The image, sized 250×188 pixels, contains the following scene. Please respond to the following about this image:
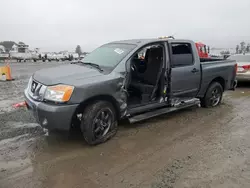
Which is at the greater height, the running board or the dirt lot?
the running board

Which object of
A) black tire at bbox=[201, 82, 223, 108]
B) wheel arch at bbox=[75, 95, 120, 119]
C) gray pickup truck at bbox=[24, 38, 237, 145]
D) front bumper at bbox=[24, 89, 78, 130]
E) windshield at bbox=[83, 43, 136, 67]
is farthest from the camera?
black tire at bbox=[201, 82, 223, 108]

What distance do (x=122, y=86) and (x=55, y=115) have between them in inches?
47.8

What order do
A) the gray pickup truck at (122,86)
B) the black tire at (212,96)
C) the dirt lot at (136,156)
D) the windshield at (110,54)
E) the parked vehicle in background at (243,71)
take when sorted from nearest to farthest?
1. the dirt lot at (136,156)
2. the gray pickup truck at (122,86)
3. the windshield at (110,54)
4. the black tire at (212,96)
5. the parked vehicle in background at (243,71)

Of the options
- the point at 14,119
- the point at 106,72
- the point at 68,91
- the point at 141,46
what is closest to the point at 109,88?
the point at 106,72

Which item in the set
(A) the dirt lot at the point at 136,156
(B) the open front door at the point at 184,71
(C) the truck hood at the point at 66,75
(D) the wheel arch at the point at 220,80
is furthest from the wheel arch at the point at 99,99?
(D) the wheel arch at the point at 220,80

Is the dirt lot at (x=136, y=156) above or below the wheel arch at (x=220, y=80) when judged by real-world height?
below

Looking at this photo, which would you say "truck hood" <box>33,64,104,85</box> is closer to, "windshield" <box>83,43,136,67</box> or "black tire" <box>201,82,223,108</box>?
"windshield" <box>83,43,136,67</box>

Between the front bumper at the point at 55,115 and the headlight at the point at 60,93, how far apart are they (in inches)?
4.0

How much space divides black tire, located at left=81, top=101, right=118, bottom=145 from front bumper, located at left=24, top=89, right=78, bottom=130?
10.3 inches

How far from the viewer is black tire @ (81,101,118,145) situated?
348cm

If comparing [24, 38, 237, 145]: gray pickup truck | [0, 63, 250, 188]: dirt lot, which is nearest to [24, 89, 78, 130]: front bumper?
[24, 38, 237, 145]: gray pickup truck

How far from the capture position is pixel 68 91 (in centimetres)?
325

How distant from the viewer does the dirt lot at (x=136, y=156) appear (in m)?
2.74

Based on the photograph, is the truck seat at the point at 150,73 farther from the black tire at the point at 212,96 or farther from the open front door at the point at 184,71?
the black tire at the point at 212,96
